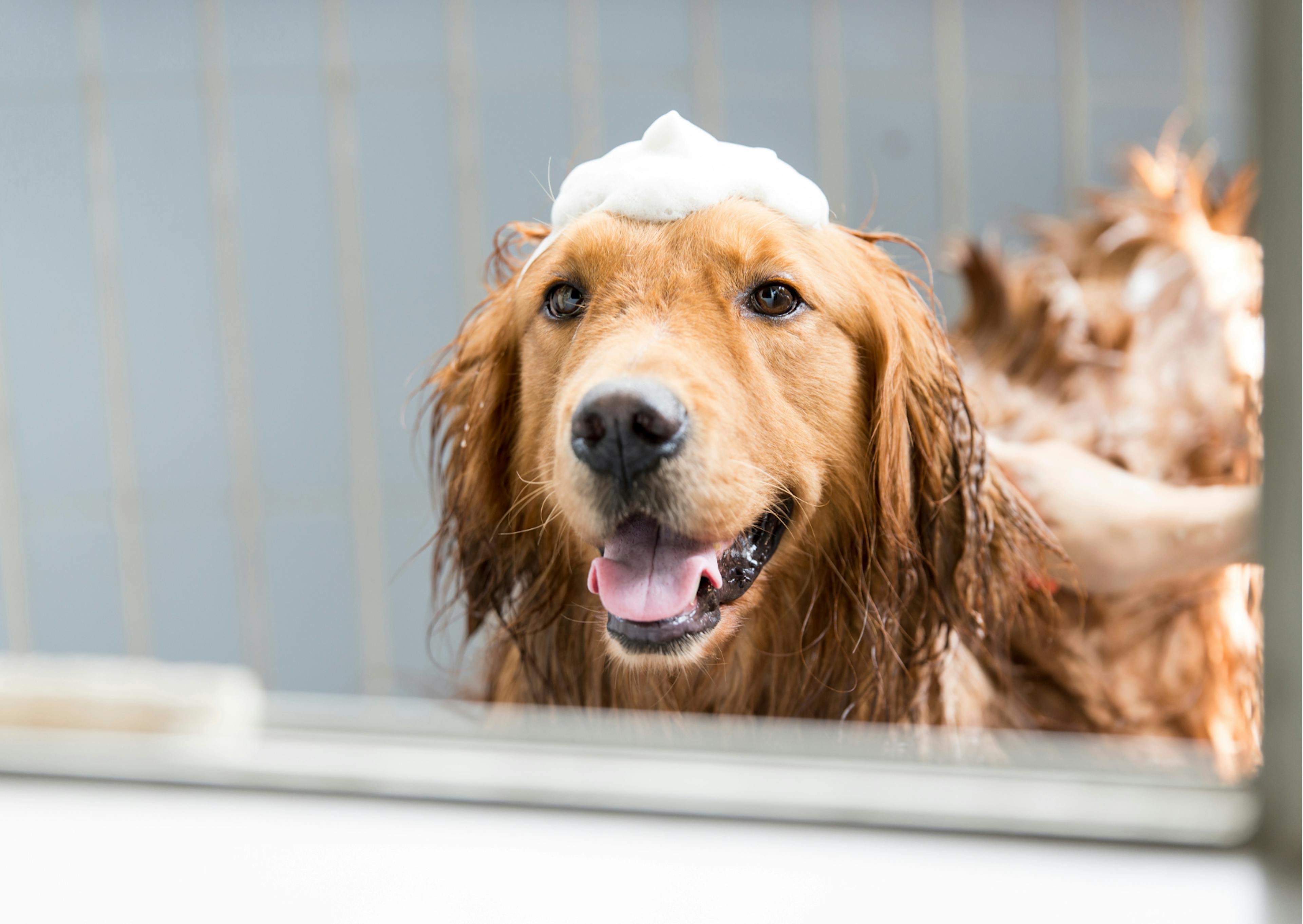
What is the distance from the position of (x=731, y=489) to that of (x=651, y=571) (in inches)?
3.8

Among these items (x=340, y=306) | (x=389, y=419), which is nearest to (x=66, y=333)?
(x=340, y=306)

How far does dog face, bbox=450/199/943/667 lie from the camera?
72cm

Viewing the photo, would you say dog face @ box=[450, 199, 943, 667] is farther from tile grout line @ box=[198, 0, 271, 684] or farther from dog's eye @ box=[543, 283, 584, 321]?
tile grout line @ box=[198, 0, 271, 684]

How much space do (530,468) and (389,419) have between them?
58 cm

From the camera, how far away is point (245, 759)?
1.13 m

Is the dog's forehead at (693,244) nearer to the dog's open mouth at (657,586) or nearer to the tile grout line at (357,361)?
the dog's open mouth at (657,586)

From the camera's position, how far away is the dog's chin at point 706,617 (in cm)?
74

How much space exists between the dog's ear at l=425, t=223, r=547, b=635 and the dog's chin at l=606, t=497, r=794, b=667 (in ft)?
0.63

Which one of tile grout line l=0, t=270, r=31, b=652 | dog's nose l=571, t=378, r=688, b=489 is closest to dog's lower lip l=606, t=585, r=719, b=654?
dog's nose l=571, t=378, r=688, b=489

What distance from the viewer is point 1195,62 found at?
142 centimetres

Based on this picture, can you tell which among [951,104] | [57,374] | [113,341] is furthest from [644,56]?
[57,374]

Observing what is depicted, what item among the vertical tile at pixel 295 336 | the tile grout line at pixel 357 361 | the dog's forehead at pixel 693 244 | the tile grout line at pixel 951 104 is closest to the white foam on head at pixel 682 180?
the dog's forehead at pixel 693 244

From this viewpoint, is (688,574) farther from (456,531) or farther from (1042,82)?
(1042,82)

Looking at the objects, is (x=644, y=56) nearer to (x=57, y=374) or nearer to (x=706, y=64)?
(x=706, y=64)
